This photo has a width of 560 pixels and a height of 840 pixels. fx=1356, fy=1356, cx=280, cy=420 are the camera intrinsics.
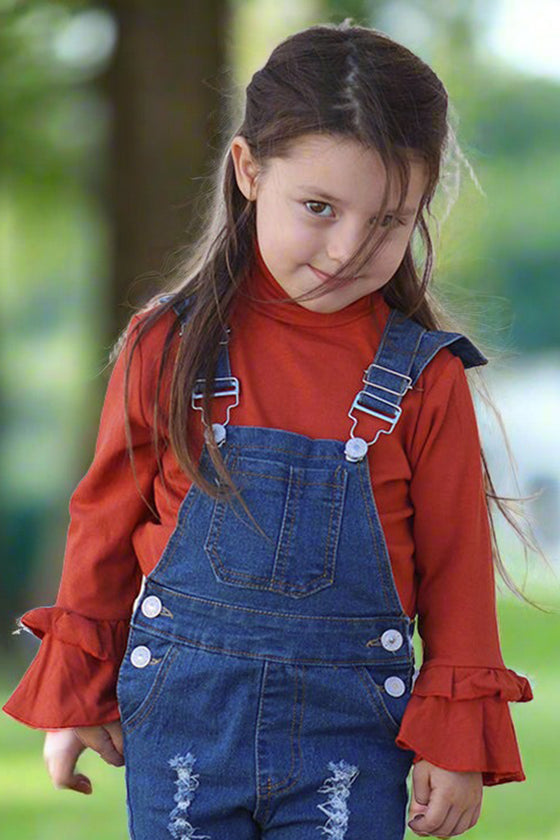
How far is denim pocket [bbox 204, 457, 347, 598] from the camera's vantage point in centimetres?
184

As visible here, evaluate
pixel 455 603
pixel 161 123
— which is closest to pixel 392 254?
pixel 455 603

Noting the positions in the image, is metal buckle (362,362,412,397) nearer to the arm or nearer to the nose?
the arm

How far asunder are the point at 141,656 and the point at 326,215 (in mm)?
669

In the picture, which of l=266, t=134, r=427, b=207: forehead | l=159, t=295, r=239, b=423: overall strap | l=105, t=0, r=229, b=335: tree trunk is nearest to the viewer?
l=266, t=134, r=427, b=207: forehead

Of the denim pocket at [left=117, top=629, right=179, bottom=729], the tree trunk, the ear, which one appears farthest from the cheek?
the tree trunk

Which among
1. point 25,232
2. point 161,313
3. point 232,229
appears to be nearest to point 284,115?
point 232,229

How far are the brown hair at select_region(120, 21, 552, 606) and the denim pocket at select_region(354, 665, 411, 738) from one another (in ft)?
0.94

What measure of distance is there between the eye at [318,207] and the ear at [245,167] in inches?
5.9

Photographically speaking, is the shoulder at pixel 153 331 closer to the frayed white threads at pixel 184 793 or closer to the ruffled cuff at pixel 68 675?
the ruffled cuff at pixel 68 675

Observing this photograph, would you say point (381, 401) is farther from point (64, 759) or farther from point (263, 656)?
point (64, 759)

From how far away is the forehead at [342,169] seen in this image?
1823 millimetres

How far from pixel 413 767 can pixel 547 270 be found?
9.69 m

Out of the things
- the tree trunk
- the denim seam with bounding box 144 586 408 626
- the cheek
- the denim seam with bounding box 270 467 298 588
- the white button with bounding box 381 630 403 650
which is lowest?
the white button with bounding box 381 630 403 650

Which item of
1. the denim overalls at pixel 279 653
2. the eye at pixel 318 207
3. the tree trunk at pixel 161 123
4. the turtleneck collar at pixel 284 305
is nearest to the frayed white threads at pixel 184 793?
the denim overalls at pixel 279 653
